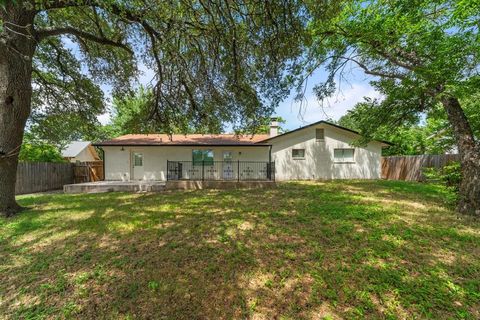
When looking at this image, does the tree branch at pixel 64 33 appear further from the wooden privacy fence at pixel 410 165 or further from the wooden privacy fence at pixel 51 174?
the wooden privacy fence at pixel 410 165

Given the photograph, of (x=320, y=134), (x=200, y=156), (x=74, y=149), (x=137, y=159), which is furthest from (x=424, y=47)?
(x=74, y=149)

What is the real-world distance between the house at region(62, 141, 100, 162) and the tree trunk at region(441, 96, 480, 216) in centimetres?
2969

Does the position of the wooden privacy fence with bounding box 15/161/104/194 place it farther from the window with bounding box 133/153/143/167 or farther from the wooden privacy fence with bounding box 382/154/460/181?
the wooden privacy fence with bounding box 382/154/460/181

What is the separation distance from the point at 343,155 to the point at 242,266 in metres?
13.7

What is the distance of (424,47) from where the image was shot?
6156 mm

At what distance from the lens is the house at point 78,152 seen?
84.5 ft

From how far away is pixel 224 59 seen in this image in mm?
6203

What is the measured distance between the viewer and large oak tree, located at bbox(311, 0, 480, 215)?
5.54m

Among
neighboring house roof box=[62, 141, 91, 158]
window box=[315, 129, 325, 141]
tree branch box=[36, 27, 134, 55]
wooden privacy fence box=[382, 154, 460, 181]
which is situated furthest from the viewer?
neighboring house roof box=[62, 141, 91, 158]

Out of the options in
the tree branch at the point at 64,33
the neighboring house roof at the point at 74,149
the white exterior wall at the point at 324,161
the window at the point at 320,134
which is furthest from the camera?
the neighboring house roof at the point at 74,149

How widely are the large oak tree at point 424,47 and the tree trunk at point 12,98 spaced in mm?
7736

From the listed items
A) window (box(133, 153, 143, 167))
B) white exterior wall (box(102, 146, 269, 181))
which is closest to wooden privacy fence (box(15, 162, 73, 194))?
white exterior wall (box(102, 146, 269, 181))

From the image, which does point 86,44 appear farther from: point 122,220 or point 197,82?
point 122,220

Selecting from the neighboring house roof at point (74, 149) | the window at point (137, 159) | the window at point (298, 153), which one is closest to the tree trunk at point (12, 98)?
the window at point (137, 159)
